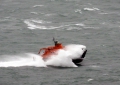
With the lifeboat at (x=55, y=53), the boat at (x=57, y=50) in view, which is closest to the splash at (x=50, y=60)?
the boat at (x=57, y=50)

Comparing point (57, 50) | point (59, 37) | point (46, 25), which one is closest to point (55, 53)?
point (57, 50)

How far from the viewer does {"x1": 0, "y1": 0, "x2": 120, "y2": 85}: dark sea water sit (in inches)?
3696

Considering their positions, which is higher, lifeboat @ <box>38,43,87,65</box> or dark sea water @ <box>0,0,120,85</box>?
lifeboat @ <box>38,43,87,65</box>

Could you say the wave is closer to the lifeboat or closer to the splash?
the splash

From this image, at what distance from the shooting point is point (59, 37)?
12462 centimetres

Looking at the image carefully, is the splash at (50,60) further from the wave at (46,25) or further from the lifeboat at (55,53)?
the wave at (46,25)

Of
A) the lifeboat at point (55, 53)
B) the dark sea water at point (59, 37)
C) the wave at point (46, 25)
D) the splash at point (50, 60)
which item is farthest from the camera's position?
the wave at point (46, 25)

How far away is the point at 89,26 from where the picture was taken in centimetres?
13400

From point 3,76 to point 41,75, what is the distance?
632 centimetres

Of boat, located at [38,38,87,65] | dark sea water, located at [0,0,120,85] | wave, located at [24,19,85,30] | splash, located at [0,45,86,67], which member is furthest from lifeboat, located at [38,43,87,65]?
wave, located at [24,19,85,30]

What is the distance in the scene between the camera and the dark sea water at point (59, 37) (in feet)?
308

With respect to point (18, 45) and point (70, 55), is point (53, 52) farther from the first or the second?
point (18, 45)

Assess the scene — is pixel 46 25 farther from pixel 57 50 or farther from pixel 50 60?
pixel 50 60

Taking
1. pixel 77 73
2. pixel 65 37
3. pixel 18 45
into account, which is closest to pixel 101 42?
pixel 65 37
